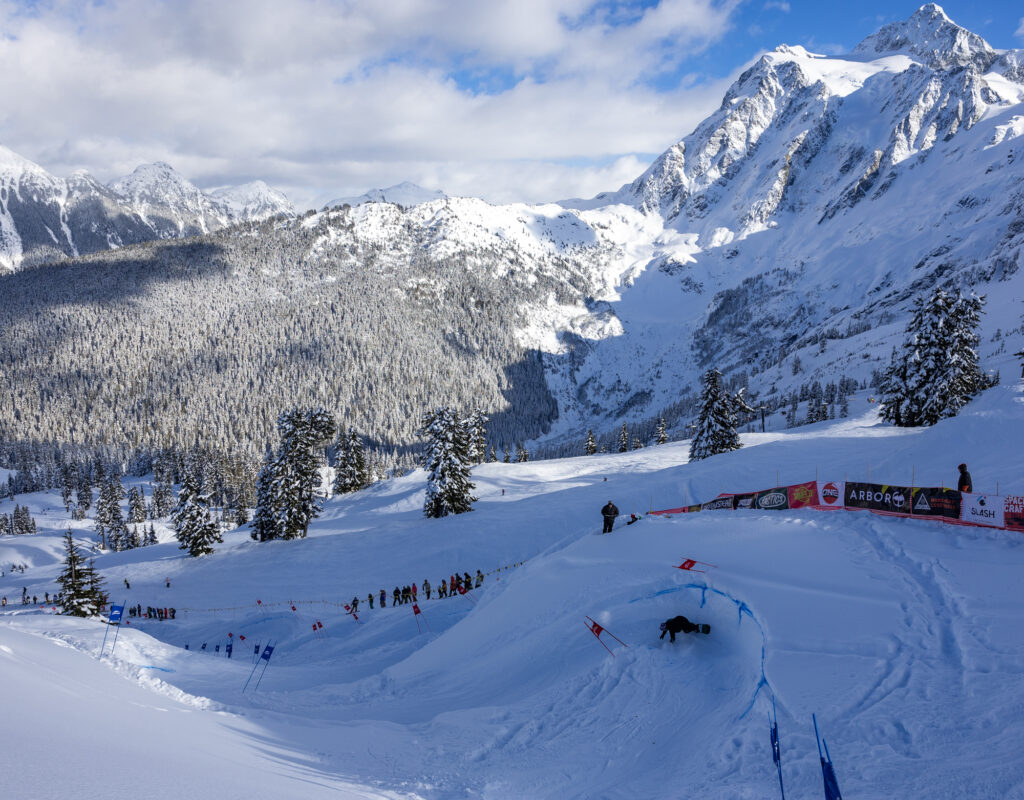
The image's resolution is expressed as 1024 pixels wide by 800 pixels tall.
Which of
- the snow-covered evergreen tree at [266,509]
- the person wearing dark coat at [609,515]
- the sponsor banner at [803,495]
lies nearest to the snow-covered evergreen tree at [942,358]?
the sponsor banner at [803,495]

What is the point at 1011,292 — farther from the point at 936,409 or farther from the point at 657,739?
the point at 657,739

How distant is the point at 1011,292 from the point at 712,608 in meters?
168

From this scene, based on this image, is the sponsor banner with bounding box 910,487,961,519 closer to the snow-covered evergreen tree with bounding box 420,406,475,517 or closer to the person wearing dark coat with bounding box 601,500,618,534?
the person wearing dark coat with bounding box 601,500,618,534

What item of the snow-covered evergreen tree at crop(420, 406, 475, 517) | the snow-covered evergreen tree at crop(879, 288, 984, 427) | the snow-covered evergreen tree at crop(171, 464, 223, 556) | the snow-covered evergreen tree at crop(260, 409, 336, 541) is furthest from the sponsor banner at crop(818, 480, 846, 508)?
the snow-covered evergreen tree at crop(171, 464, 223, 556)

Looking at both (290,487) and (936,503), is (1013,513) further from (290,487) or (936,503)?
(290,487)

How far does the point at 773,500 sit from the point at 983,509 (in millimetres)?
6676

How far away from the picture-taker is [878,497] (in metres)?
18.6

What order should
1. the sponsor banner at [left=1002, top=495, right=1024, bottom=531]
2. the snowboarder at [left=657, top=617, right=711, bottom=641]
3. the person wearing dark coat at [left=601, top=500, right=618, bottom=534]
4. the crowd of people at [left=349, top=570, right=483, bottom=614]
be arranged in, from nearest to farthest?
the snowboarder at [left=657, top=617, right=711, bottom=641] < the sponsor banner at [left=1002, top=495, right=1024, bottom=531] < the person wearing dark coat at [left=601, top=500, right=618, bottom=534] < the crowd of people at [left=349, top=570, right=483, bottom=614]

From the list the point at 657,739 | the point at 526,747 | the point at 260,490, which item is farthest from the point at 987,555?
the point at 260,490

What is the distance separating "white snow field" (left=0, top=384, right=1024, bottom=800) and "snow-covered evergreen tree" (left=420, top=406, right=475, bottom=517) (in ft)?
63.6

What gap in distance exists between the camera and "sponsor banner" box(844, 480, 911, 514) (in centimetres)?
1798

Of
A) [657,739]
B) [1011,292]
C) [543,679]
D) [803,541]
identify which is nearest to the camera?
[657,739]

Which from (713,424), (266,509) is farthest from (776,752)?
(266,509)

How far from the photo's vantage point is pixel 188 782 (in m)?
5.82
